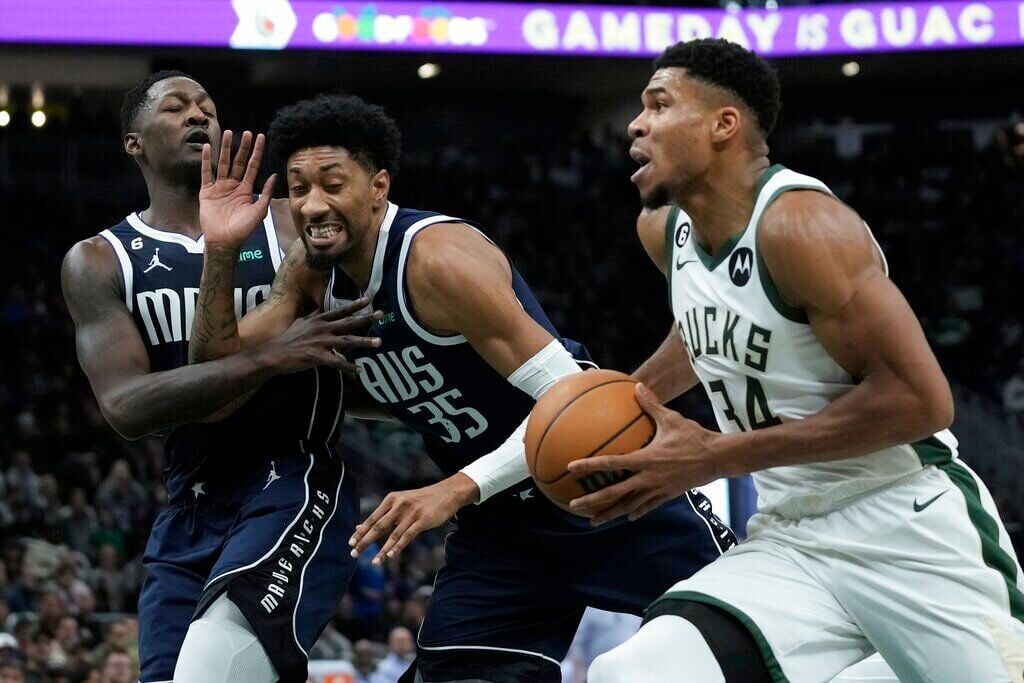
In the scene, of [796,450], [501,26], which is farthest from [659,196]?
[501,26]

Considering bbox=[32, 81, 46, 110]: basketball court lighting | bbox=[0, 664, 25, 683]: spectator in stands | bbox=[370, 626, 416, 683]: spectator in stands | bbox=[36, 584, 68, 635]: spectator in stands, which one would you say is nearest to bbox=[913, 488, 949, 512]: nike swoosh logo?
bbox=[370, 626, 416, 683]: spectator in stands

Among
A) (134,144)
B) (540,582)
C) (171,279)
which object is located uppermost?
(134,144)

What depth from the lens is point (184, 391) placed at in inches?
148

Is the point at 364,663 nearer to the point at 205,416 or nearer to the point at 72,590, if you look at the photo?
the point at 72,590

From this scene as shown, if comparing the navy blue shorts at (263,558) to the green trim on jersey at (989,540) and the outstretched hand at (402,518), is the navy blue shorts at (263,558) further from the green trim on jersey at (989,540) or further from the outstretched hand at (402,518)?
the green trim on jersey at (989,540)

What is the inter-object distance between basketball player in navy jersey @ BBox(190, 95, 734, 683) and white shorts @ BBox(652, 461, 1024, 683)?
2.49 feet

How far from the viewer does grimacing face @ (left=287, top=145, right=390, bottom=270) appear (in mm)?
3750

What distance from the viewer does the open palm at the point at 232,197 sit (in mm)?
3814

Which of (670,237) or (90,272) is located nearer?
(670,237)

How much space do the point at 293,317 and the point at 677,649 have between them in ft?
5.37

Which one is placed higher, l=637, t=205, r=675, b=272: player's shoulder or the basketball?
l=637, t=205, r=675, b=272: player's shoulder

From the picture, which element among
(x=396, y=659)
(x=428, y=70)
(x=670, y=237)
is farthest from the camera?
(x=428, y=70)

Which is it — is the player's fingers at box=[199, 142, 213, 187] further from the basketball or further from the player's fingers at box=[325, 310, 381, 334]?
the basketball

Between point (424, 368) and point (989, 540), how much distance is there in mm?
1526
